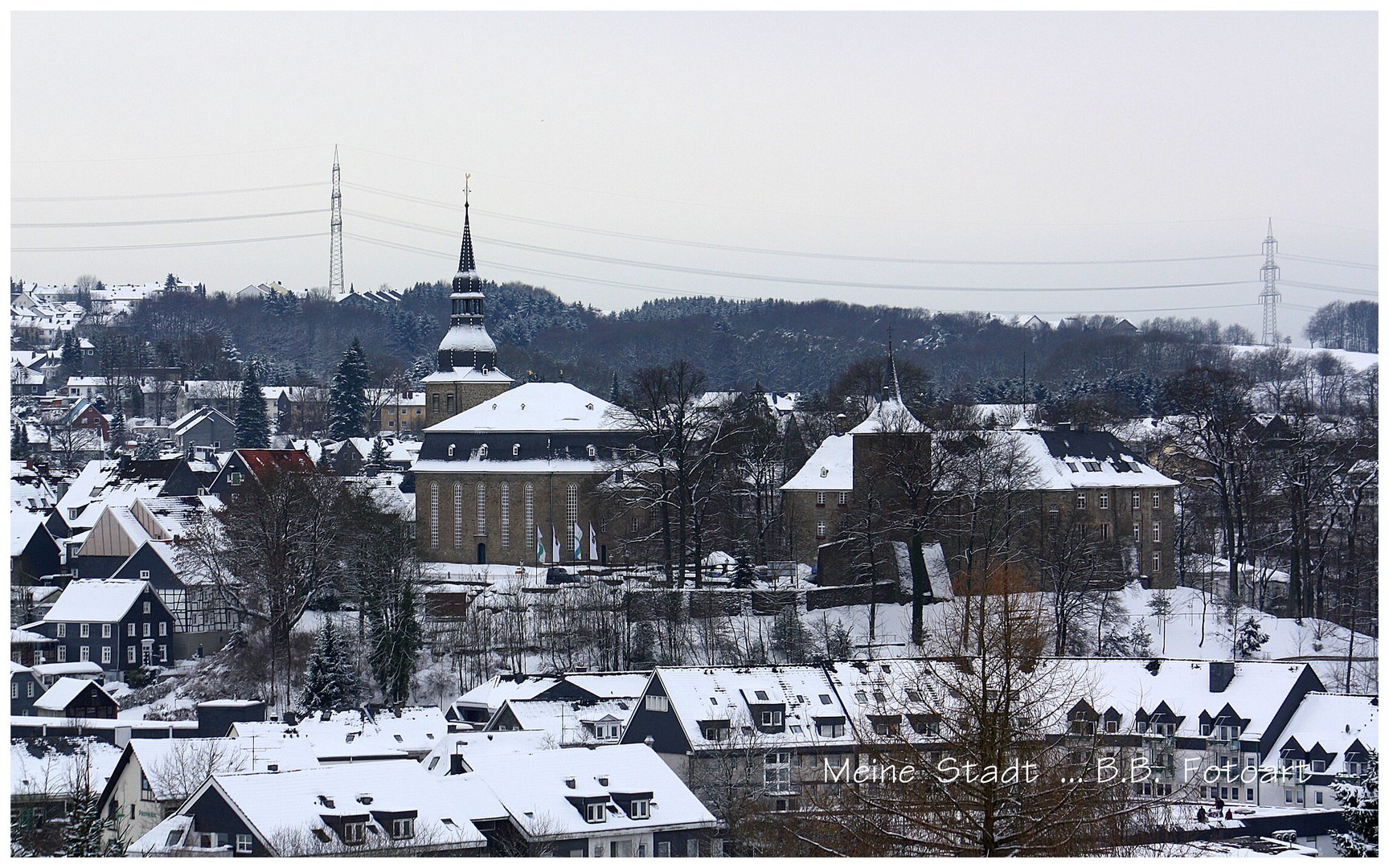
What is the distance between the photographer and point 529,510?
7106 centimetres

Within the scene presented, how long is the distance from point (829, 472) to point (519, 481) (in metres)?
13.2

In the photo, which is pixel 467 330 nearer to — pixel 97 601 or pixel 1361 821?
pixel 97 601

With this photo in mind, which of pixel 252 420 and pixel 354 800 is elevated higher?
pixel 252 420

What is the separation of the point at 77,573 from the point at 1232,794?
45.0m

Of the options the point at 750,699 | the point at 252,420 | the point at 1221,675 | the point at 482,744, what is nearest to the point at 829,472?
the point at 1221,675

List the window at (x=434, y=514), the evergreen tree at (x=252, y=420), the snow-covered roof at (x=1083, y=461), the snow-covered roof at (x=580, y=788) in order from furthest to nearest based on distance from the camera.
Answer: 1. the evergreen tree at (x=252, y=420)
2. the window at (x=434, y=514)
3. the snow-covered roof at (x=1083, y=461)
4. the snow-covered roof at (x=580, y=788)

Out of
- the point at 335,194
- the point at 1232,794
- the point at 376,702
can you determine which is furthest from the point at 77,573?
the point at 335,194

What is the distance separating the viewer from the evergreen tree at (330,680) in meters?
51.5

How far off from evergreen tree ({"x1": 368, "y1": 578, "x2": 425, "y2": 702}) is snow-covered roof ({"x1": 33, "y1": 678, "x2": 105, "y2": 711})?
7983 mm

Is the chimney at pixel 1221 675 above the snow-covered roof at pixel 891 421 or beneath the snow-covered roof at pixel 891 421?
beneath

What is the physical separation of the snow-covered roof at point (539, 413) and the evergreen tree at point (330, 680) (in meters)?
19.9

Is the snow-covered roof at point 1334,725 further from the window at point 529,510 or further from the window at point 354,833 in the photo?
the window at point 529,510

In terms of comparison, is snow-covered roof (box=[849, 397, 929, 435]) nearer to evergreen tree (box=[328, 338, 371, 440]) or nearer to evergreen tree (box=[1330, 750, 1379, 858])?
evergreen tree (box=[1330, 750, 1379, 858])

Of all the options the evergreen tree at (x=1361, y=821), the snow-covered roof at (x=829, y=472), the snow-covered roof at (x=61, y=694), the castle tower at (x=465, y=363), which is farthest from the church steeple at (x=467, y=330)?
the evergreen tree at (x=1361, y=821)
